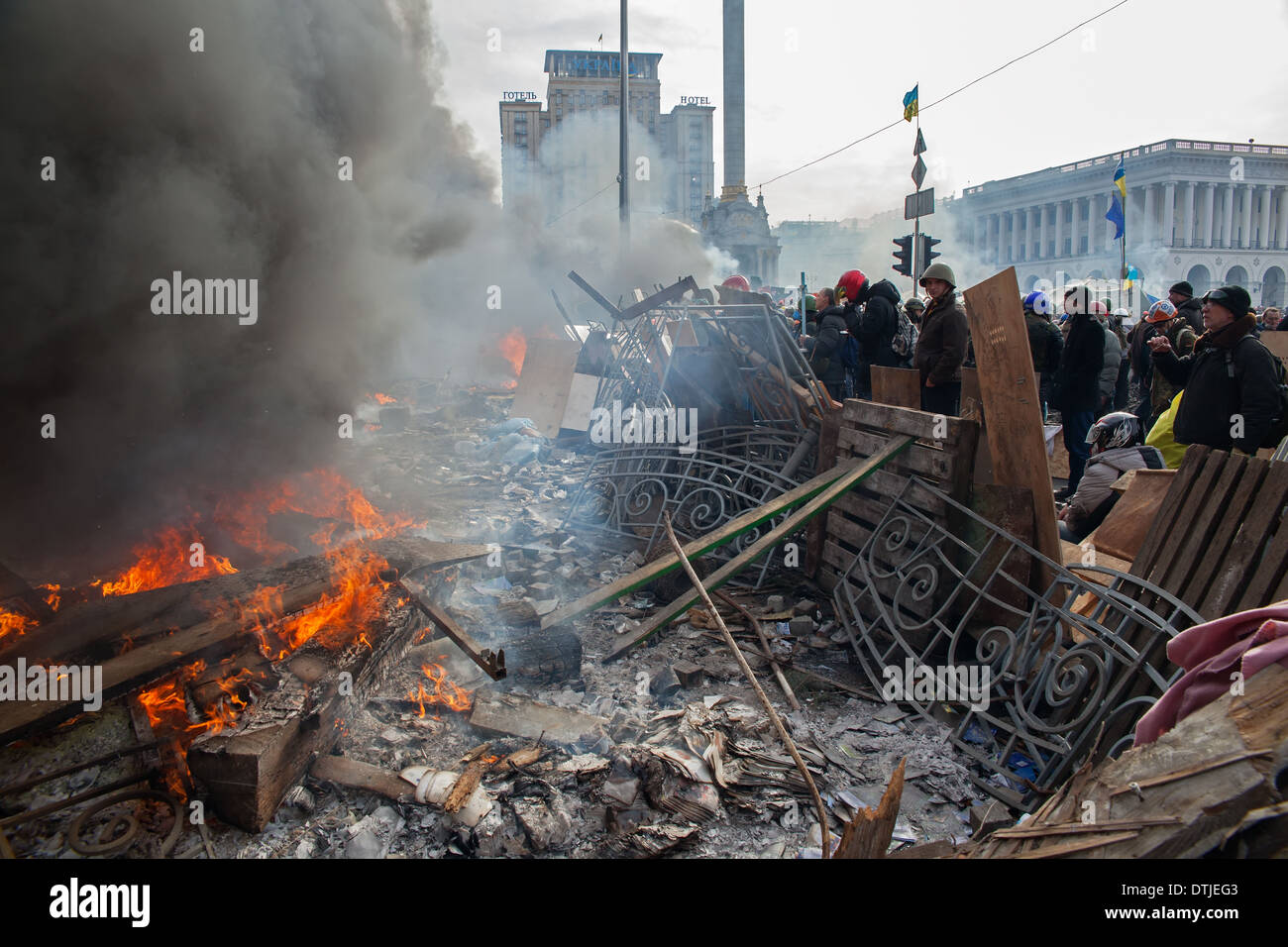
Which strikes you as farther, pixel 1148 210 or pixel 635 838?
pixel 1148 210

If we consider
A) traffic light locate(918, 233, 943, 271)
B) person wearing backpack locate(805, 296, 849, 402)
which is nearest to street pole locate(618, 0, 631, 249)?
traffic light locate(918, 233, 943, 271)

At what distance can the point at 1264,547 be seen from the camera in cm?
313

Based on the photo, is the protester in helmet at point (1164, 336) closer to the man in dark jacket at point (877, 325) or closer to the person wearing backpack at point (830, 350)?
the man in dark jacket at point (877, 325)

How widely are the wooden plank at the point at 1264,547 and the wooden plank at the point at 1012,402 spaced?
0.88 m

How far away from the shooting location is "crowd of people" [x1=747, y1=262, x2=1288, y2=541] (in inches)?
178

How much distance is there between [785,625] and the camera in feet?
16.2

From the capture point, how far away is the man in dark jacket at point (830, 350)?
8.19 metres

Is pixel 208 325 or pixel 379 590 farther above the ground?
pixel 208 325

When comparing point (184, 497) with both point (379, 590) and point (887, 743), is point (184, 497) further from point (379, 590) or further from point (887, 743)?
point (887, 743)

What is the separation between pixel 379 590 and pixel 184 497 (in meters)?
2.49

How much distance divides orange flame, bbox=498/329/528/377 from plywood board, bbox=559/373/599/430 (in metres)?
8.12
